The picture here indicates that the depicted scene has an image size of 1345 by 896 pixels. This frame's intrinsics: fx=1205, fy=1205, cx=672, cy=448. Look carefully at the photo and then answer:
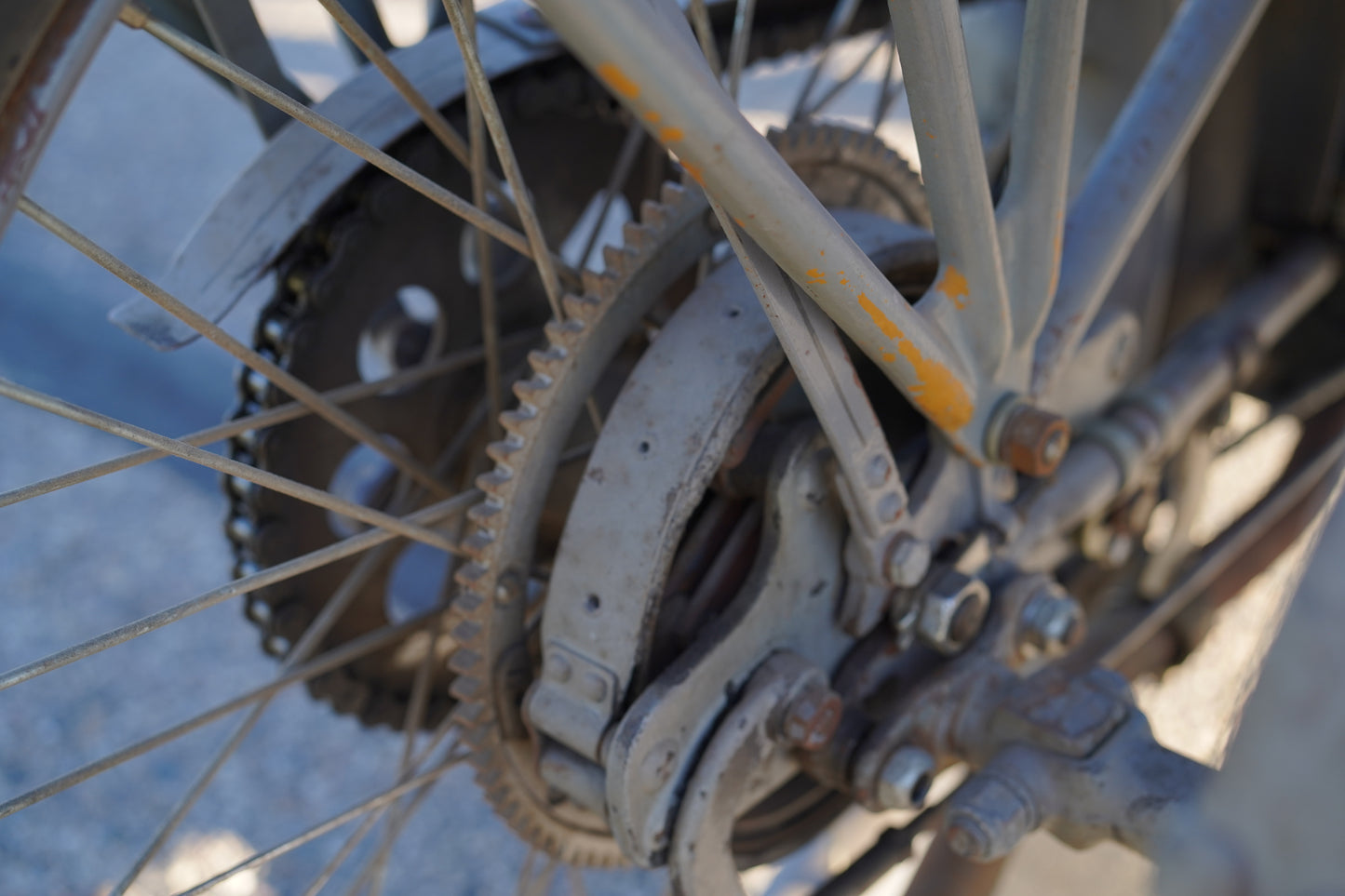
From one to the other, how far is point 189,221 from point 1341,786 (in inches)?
88.8

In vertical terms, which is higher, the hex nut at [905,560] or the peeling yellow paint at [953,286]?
the peeling yellow paint at [953,286]

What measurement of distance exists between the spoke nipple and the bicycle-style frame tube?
1 cm

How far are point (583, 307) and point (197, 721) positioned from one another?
36 cm

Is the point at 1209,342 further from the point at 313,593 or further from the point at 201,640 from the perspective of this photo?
the point at 201,640

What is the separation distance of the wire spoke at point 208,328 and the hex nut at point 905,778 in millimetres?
371

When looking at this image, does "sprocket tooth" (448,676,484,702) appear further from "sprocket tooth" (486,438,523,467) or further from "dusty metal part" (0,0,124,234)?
"dusty metal part" (0,0,124,234)

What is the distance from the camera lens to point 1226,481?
73.8 inches

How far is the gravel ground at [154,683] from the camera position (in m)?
1.31

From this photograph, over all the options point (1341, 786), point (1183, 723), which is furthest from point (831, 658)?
point (1183, 723)

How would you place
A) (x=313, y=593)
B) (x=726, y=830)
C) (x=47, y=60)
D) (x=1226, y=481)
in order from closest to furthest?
(x=47, y=60) → (x=726, y=830) → (x=313, y=593) → (x=1226, y=481)

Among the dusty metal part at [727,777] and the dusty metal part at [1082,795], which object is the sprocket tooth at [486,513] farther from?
the dusty metal part at [1082,795]

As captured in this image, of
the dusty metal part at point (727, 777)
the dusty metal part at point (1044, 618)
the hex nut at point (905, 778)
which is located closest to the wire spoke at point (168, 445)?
the dusty metal part at point (727, 777)

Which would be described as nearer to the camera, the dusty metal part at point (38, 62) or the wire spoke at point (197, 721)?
the dusty metal part at point (38, 62)

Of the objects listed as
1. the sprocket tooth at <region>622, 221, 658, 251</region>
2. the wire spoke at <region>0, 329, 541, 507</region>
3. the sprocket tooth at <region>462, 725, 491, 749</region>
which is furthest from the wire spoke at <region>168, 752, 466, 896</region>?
the sprocket tooth at <region>622, 221, 658, 251</region>
